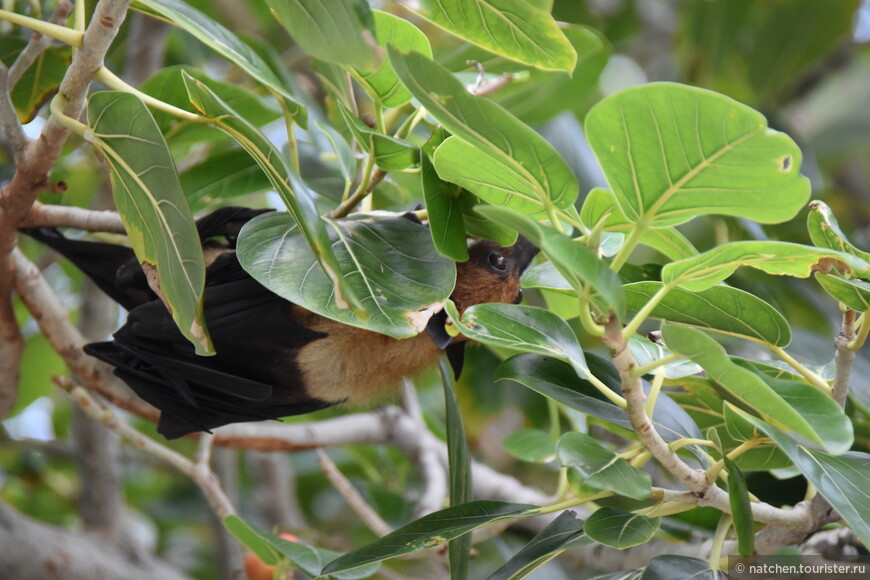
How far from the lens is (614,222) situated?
2.59 ft

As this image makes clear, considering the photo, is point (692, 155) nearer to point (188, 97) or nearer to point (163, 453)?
point (188, 97)

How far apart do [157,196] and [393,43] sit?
0.33 meters

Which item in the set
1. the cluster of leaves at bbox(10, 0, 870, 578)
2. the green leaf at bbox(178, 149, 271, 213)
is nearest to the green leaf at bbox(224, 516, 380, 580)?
the cluster of leaves at bbox(10, 0, 870, 578)

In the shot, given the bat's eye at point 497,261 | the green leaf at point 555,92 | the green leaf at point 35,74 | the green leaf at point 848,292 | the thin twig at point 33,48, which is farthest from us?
the green leaf at point 555,92

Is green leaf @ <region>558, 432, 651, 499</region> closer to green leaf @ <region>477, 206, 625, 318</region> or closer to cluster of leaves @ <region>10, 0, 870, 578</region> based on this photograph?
cluster of leaves @ <region>10, 0, 870, 578</region>

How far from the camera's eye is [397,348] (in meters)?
1.04

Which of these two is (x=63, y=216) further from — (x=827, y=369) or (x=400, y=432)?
(x=827, y=369)

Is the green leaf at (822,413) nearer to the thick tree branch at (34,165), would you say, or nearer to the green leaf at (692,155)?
the green leaf at (692,155)

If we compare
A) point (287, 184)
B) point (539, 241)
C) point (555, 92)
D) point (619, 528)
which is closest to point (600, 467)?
point (619, 528)

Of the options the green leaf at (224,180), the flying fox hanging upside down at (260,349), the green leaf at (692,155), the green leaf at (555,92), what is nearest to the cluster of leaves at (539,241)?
the green leaf at (692,155)

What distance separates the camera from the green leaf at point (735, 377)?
0.60 metres

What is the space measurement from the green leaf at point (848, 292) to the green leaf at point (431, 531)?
0.40m

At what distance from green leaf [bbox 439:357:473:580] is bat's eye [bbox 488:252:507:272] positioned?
196mm

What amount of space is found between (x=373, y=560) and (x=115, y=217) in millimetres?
578
